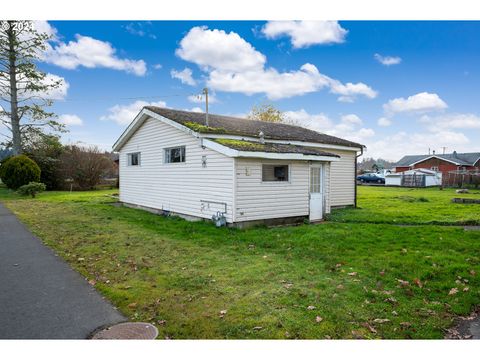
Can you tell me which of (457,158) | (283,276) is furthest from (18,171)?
(457,158)

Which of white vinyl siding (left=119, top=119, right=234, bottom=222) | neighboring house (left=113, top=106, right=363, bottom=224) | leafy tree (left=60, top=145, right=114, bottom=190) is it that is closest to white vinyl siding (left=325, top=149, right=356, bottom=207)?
neighboring house (left=113, top=106, right=363, bottom=224)

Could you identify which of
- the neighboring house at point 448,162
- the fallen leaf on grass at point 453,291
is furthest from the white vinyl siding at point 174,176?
the neighboring house at point 448,162

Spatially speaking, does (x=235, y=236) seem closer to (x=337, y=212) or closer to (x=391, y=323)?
(x=391, y=323)

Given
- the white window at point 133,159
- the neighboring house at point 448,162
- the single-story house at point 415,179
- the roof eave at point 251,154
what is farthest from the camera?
the neighboring house at point 448,162

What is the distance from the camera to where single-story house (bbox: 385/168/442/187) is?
35.8m

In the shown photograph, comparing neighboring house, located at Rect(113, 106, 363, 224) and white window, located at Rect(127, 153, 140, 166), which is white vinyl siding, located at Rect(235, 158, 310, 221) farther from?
white window, located at Rect(127, 153, 140, 166)

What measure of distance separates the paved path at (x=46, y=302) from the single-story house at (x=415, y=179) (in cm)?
3745

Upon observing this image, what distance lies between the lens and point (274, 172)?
11.4m

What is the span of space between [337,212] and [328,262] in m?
7.93

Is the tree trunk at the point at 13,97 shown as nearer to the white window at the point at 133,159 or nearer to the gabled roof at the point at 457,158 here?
the white window at the point at 133,159

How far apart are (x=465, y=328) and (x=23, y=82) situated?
32.7 meters

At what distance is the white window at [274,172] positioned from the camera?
11.1 meters

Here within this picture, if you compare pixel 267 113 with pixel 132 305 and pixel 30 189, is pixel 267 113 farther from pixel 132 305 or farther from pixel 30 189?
pixel 132 305
